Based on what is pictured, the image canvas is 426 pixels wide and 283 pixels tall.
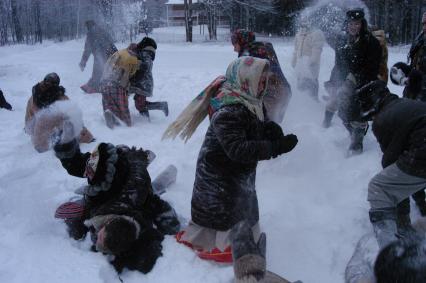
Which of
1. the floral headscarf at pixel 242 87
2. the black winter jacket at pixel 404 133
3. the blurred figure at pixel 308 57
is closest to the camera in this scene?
the black winter jacket at pixel 404 133

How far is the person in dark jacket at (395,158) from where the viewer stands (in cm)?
263

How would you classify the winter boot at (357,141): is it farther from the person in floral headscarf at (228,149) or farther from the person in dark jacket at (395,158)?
the person in floral headscarf at (228,149)

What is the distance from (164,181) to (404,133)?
8.15ft

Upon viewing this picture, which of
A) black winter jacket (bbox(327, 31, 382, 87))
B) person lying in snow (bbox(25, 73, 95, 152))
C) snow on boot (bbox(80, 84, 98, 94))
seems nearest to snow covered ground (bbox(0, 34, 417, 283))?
person lying in snow (bbox(25, 73, 95, 152))

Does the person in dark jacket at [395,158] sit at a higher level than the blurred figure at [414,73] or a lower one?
lower

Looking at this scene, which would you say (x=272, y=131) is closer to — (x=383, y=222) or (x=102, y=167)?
(x=383, y=222)

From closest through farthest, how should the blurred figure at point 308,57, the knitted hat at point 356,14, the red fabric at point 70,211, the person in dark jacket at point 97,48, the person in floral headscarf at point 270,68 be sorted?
the red fabric at point 70,211
the knitted hat at point 356,14
the person in floral headscarf at point 270,68
the blurred figure at point 308,57
the person in dark jacket at point 97,48

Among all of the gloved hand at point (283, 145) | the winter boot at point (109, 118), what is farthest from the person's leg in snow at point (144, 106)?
the gloved hand at point (283, 145)

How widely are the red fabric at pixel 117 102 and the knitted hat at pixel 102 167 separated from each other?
3.86m

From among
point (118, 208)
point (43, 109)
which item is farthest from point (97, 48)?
point (118, 208)

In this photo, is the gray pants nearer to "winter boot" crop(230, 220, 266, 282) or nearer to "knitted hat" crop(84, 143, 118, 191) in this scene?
"winter boot" crop(230, 220, 266, 282)

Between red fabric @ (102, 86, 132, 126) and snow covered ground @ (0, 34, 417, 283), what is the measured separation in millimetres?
276

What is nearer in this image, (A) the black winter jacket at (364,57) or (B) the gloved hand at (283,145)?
(B) the gloved hand at (283,145)

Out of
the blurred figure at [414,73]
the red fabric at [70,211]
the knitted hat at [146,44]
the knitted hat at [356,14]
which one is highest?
the knitted hat at [356,14]
